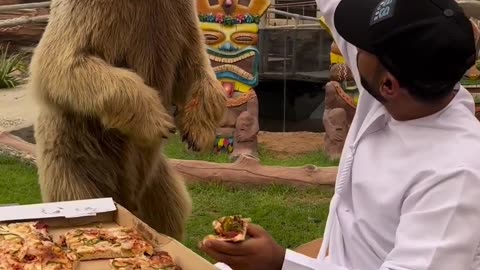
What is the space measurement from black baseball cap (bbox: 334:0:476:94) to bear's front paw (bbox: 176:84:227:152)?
1526 mm

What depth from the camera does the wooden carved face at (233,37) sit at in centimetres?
692

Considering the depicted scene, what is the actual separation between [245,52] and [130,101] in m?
4.30

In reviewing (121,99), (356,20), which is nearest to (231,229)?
(356,20)

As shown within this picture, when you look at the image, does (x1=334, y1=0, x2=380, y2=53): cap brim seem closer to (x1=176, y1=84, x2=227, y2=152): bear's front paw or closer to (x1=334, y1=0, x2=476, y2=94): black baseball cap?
(x1=334, y1=0, x2=476, y2=94): black baseball cap

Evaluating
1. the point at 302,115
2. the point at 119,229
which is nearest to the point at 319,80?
the point at 302,115

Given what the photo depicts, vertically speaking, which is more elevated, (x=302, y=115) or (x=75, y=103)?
(x=75, y=103)

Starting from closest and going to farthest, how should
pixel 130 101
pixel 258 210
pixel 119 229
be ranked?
pixel 119 229
pixel 130 101
pixel 258 210

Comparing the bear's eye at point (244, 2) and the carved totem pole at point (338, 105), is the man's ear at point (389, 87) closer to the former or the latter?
the carved totem pole at point (338, 105)

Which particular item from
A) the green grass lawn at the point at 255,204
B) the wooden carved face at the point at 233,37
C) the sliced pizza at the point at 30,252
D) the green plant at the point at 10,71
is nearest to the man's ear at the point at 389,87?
the sliced pizza at the point at 30,252

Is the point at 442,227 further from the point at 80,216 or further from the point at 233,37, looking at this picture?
the point at 233,37

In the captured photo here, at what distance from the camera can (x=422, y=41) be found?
148 cm

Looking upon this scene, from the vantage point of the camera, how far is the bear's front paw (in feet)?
10.0

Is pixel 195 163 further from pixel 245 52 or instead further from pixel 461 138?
pixel 461 138

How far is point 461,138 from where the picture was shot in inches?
62.7
